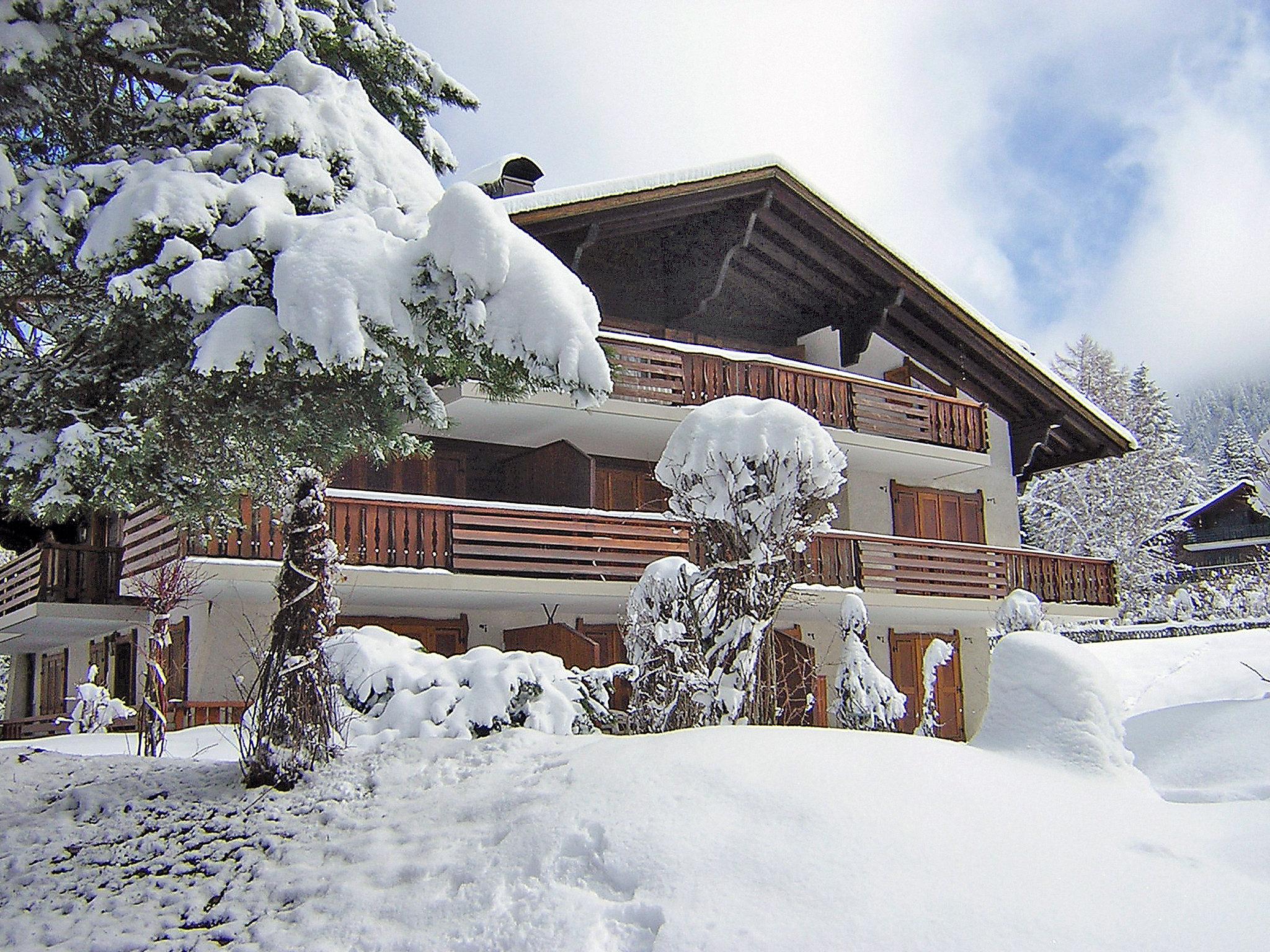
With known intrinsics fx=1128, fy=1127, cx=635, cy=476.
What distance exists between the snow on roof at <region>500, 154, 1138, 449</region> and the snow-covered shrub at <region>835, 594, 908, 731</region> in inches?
278

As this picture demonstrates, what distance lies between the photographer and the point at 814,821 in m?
4.77

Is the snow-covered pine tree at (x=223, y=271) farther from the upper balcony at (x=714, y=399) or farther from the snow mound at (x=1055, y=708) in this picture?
the upper balcony at (x=714, y=399)

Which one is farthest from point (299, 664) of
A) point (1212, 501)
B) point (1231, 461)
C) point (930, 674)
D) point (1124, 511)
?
point (1231, 461)

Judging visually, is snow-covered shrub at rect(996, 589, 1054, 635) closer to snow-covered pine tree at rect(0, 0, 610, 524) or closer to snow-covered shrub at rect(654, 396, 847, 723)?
snow-covered shrub at rect(654, 396, 847, 723)

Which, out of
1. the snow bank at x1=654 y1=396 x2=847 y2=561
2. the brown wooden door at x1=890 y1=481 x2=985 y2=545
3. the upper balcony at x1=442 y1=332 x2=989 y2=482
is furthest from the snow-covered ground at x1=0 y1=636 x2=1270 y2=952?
the brown wooden door at x1=890 y1=481 x2=985 y2=545

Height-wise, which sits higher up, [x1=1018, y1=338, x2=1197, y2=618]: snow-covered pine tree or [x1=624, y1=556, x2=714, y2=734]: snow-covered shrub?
[x1=1018, y1=338, x2=1197, y2=618]: snow-covered pine tree

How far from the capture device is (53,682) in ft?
71.2

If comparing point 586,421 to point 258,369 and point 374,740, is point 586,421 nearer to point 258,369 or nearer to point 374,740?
point 374,740

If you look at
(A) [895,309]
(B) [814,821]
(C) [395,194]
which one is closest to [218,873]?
(B) [814,821]

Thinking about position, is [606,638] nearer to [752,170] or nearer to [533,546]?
[533,546]

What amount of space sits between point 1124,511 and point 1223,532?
13.6 meters

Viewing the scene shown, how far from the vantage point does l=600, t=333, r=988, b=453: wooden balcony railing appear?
16.0m

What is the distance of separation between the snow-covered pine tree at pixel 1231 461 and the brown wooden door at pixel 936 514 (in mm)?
33754

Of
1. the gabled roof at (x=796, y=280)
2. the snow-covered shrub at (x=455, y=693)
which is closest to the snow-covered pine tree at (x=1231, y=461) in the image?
the gabled roof at (x=796, y=280)
